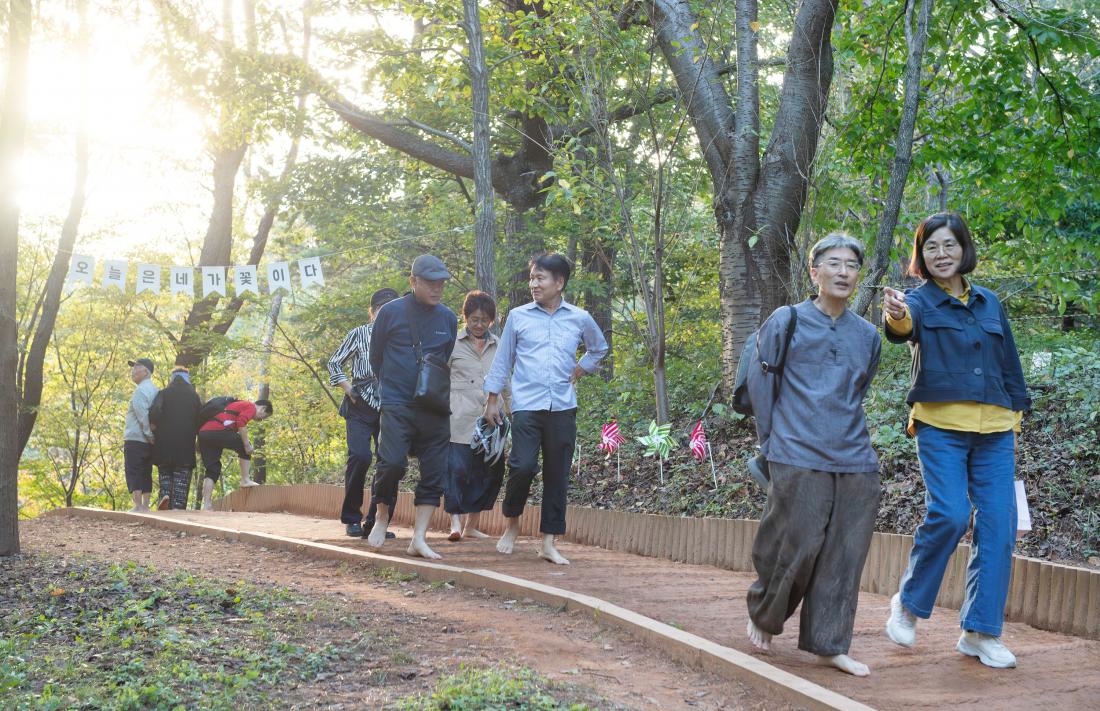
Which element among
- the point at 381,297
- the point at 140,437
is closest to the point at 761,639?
the point at 381,297

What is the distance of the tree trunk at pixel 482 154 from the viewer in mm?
11234

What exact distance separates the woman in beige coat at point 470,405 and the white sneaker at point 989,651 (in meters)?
4.40

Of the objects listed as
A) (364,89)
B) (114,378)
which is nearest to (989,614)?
(364,89)

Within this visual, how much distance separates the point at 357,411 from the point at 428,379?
73.6 inches

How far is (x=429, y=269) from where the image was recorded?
7438mm

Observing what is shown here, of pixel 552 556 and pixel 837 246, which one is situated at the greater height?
pixel 837 246

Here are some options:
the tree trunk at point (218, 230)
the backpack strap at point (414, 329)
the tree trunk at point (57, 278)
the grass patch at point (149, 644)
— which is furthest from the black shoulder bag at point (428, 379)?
the tree trunk at point (218, 230)

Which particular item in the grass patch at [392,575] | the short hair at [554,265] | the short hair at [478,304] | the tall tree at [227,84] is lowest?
the grass patch at [392,575]

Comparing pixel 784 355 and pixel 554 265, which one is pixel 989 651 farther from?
pixel 554 265

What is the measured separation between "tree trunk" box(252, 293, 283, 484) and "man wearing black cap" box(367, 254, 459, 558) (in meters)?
13.8

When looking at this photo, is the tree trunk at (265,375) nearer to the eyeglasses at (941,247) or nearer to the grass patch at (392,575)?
the grass patch at (392,575)

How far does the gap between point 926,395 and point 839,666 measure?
4.04 feet

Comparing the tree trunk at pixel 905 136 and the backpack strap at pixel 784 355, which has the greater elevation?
the tree trunk at pixel 905 136

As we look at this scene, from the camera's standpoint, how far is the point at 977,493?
4.62 metres
